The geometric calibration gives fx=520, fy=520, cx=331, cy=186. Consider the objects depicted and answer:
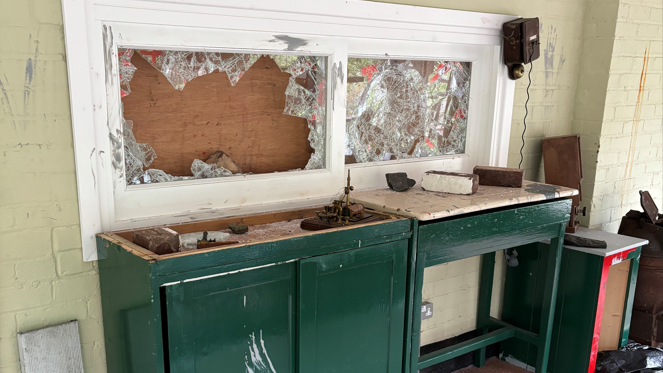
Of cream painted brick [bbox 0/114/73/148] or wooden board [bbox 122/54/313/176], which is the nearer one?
cream painted brick [bbox 0/114/73/148]

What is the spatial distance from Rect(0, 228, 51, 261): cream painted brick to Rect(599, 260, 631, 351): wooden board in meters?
3.05

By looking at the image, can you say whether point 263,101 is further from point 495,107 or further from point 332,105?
point 495,107

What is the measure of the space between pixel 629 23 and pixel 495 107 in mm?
1174

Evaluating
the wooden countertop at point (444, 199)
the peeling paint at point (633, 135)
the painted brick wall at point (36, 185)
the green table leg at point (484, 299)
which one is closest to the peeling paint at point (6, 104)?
the painted brick wall at point (36, 185)

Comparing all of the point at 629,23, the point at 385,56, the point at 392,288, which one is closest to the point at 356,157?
the point at 385,56

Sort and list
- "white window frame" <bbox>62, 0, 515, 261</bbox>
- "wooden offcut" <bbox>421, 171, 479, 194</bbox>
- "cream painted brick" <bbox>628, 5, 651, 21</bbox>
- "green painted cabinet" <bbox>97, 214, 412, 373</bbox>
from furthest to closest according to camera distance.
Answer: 1. "cream painted brick" <bbox>628, 5, 651, 21</bbox>
2. "wooden offcut" <bbox>421, 171, 479, 194</bbox>
3. "white window frame" <bbox>62, 0, 515, 261</bbox>
4. "green painted cabinet" <bbox>97, 214, 412, 373</bbox>

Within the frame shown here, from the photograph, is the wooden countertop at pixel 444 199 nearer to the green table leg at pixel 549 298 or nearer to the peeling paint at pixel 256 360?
the green table leg at pixel 549 298

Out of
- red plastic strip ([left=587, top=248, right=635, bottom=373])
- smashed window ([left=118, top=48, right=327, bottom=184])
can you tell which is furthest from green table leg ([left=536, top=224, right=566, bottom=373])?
smashed window ([left=118, top=48, right=327, bottom=184])

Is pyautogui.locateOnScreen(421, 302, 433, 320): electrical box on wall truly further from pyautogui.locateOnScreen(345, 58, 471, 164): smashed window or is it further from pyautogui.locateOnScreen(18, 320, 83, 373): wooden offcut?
pyautogui.locateOnScreen(18, 320, 83, 373): wooden offcut

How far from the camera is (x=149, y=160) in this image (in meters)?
2.17

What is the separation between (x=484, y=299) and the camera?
131 inches

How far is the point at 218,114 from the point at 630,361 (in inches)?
113

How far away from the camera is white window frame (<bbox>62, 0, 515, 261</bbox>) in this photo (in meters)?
1.88

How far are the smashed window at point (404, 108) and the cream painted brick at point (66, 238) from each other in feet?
4.35
